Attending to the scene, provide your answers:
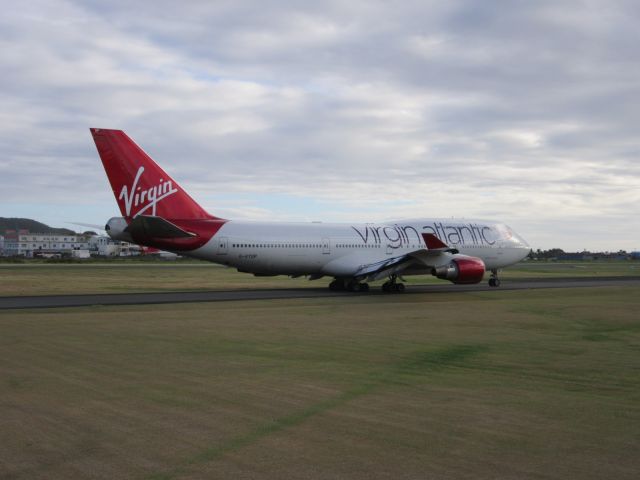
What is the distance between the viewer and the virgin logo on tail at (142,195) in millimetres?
29391

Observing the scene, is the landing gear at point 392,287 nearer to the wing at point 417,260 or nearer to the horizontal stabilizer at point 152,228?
the wing at point 417,260

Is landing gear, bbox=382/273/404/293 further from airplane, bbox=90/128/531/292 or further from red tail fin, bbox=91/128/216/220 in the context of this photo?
red tail fin, bbox=91/128/216/220

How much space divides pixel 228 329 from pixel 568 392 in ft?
30.3

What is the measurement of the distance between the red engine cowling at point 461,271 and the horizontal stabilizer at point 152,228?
11.8 meters

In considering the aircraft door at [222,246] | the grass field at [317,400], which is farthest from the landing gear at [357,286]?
the grass field at [317,400]

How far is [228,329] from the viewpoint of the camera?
16844 millimetres

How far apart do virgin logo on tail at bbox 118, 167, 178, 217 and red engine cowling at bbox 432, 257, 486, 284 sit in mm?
12791

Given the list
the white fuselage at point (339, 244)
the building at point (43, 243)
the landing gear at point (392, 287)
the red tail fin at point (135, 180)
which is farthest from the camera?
the building at point (43, 243)

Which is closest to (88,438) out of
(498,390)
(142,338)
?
(498,390)

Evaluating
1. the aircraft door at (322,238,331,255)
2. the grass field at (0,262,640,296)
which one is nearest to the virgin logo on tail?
the grass field at (0,262,640,296)

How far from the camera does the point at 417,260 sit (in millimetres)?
31859

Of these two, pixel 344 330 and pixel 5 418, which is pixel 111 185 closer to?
pixel 344 330

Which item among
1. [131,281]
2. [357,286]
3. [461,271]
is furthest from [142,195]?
[461,271]

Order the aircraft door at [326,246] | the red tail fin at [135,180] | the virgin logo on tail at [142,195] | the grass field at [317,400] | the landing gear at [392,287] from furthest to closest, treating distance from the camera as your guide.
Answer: the aircraft door at [326,246], the landing gear at [392,287], the virgin logo on tail at [142,195], the red tail fin at [135,180], the grass field at [317,400]
